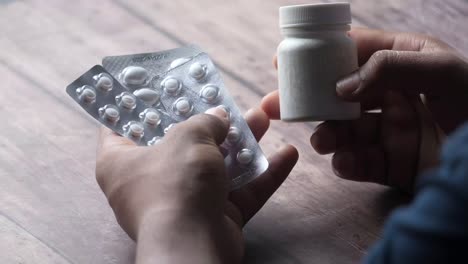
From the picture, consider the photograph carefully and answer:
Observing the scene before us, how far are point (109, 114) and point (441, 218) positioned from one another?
1.48 ft

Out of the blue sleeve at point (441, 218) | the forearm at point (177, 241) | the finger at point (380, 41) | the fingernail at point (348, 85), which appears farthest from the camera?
the finger at point (380, 41)

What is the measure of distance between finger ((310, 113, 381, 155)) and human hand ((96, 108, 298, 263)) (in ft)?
0.33

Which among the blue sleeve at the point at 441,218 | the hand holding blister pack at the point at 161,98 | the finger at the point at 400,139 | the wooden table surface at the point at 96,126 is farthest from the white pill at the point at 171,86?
the blue sleeve at the point at 441,218

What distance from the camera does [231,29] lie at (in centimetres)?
Answer: 108

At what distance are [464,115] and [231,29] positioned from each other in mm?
374

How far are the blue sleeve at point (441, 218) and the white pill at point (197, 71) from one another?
1.43 feet

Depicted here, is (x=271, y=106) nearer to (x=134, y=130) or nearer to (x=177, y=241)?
(x=134, y=130)

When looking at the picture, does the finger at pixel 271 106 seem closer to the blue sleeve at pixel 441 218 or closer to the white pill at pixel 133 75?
the white pill at pixel 133 75

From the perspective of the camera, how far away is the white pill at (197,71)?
857 mm

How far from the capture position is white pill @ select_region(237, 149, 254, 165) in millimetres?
808

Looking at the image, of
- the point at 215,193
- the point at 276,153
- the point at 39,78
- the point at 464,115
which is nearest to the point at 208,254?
the point at 215,193

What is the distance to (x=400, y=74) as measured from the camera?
→ 2.58 ft

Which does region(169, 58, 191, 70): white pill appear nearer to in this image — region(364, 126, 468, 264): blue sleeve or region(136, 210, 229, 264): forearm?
region(136, 210, 229, 264): forearm

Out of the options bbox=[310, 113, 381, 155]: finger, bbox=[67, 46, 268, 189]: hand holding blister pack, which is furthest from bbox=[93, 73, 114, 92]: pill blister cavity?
bbox=[310, 113, 381, 155]: finger
